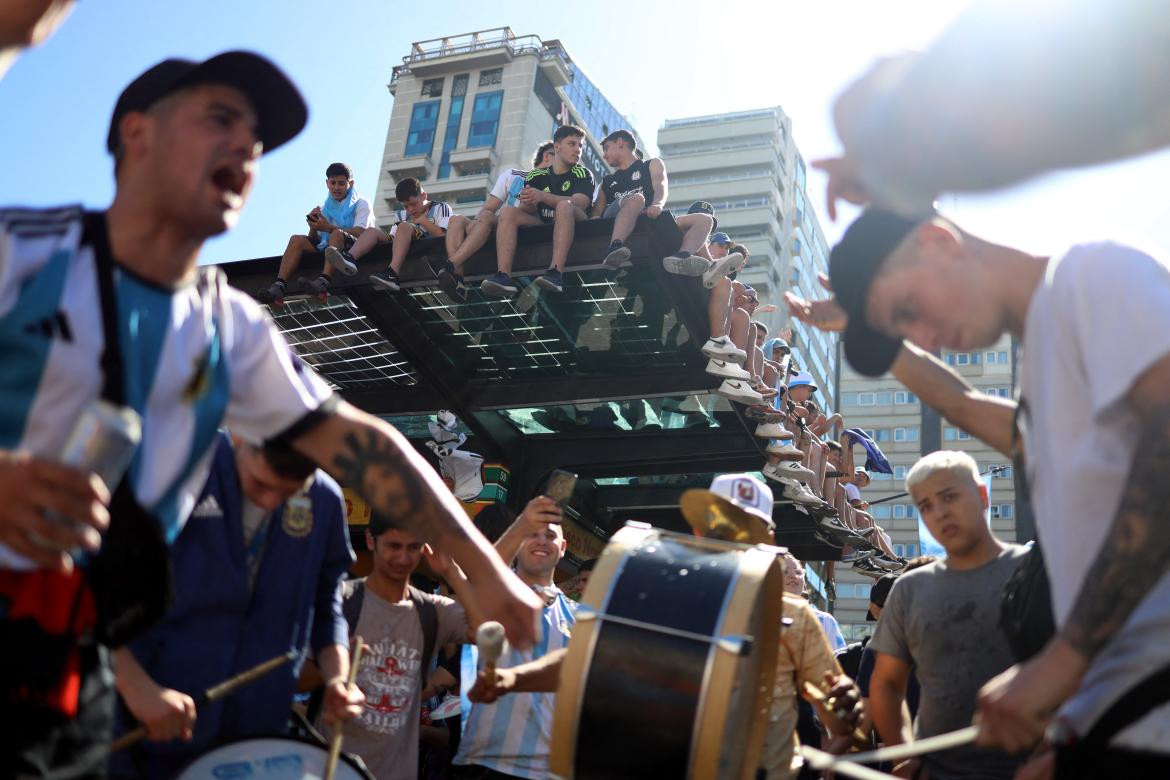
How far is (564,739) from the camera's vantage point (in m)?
3.31

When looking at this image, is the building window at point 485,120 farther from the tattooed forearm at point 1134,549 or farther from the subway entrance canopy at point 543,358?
A: the tattooed forearm at point 1134,549

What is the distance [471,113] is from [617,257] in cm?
4893

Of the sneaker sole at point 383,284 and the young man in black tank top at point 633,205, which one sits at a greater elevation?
the young man in black tank top at point 633,205

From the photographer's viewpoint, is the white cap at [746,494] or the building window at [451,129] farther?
the building window at [451,129]

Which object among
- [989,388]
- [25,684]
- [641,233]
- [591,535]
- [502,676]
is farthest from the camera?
[989,388]

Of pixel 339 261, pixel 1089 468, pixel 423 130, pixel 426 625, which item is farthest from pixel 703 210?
pixel 423 130

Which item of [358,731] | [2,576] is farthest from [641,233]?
[2,576]

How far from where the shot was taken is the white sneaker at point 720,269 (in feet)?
32.4

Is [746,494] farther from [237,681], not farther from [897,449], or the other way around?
[897,449]

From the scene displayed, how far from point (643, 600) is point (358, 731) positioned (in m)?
2.08

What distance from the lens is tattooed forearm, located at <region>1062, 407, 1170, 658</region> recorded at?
181 centimetres

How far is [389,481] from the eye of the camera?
8.03ft

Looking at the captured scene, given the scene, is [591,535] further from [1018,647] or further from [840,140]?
[840,140]

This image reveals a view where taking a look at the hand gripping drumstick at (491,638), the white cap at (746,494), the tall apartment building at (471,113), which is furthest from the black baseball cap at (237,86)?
the tall apartment building at (471,113)
